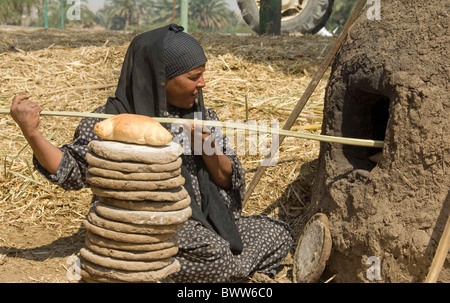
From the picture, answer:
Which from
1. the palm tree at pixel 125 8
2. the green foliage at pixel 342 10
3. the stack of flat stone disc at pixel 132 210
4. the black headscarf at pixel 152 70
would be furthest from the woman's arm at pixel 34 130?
the palm tree at pixel 125 8

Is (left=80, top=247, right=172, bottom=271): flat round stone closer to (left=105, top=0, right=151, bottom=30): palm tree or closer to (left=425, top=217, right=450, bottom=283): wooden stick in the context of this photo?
(left=425, top=217, right=450, bottom=283): wooden stick

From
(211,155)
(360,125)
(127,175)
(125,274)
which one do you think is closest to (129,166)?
(127,175)

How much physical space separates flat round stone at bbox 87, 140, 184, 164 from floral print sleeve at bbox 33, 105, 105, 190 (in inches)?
16.3

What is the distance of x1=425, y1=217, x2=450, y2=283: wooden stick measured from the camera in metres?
2.91

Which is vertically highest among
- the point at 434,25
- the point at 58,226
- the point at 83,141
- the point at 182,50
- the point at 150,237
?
the point at 434,25

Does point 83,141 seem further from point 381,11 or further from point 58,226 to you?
point 381,11

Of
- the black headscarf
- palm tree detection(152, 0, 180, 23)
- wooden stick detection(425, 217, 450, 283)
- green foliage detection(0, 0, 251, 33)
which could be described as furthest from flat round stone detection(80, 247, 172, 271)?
palm tree detection(152, 0, 180, 23)

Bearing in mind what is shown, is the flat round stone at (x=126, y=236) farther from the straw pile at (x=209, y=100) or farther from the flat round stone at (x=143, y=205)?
the straw pile at (x=209, y=100)

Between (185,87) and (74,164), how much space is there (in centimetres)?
78

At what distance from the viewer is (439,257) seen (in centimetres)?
292

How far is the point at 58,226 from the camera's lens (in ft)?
15.4

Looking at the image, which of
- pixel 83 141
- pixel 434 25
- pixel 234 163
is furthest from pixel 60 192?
pixel 434 25

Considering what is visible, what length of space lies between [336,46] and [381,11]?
42cm

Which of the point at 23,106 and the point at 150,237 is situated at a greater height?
the point at 23,106
